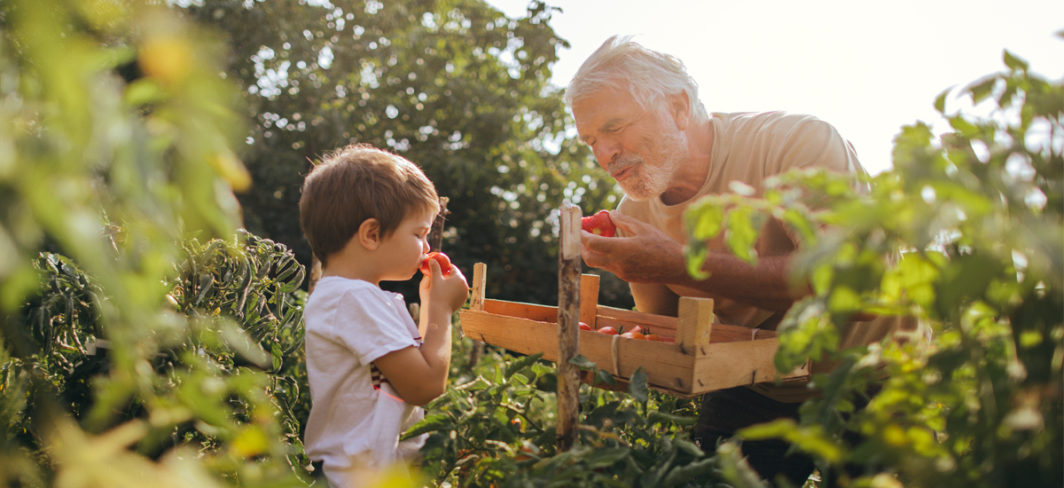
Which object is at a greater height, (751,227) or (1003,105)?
(1003,105)

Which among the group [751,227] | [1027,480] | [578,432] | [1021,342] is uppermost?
[751,227]

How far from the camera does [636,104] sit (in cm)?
244

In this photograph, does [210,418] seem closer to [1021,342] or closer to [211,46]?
[211,46]

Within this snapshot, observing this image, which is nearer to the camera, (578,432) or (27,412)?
(578,432)

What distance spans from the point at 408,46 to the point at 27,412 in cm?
647

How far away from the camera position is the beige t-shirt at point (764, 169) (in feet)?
6.62

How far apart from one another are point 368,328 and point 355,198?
456mm

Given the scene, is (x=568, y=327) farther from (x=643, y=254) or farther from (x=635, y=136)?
(x=635, y=136)

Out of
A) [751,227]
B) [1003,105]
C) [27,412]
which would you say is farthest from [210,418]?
[27,412]

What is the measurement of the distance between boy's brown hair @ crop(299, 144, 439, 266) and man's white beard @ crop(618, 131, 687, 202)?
0.92 metres

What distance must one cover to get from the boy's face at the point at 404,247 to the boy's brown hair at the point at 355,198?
0.8 inches

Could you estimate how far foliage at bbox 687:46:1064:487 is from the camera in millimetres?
519

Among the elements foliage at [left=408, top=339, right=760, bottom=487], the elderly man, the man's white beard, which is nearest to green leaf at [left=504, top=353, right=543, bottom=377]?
foliage at [left=408, top=339, right=760, bottom=487]

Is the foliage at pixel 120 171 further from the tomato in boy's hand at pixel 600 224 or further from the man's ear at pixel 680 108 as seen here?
the man's ear at pixel 680 108
